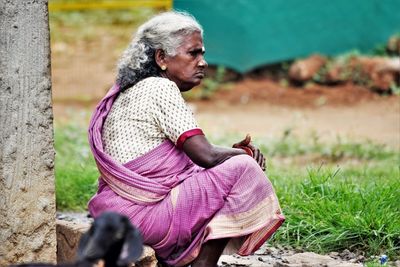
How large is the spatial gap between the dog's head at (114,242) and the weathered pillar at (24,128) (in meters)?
1.21

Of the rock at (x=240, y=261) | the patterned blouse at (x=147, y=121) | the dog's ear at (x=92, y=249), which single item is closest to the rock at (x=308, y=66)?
the rock at (x=240, y=261)

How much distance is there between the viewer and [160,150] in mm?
4312

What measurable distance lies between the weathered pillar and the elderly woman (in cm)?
25

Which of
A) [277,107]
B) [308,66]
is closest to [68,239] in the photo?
[277,107]

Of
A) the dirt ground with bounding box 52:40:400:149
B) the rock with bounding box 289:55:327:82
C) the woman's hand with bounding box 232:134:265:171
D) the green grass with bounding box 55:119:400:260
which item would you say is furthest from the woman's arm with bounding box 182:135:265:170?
the rock with bounding box 289:55:327:82

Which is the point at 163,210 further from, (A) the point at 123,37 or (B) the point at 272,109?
(A) the point at 123,37

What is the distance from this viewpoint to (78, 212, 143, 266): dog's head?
312 centimetres

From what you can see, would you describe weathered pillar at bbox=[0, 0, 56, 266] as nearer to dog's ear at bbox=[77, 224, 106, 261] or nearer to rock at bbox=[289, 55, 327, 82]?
dog's ear at bbox=[77, 224, 106, 261]

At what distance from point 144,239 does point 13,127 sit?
77cm

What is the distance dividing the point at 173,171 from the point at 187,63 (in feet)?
1.71

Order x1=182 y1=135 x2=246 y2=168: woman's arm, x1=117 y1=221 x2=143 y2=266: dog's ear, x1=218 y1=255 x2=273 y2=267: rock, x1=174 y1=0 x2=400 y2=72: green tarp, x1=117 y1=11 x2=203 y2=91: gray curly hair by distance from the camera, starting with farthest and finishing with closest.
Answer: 1. x1=174 y1=0 x2=400 y2=72: green tarp
2. x1=218 y1=255 x2=273 y2=267: rock
3. x1=117 y1=11 x2=203 y2=91: gray curly hair
4. x1=182 y1=135 x2=246 y2=168: woman's arm
5. x1=117 y1=221 x2=143 y2=266: dog's ear

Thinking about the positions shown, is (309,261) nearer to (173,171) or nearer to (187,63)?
(173,171)

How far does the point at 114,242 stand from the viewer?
313 cm

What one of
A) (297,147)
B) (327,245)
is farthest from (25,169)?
(297,147)
